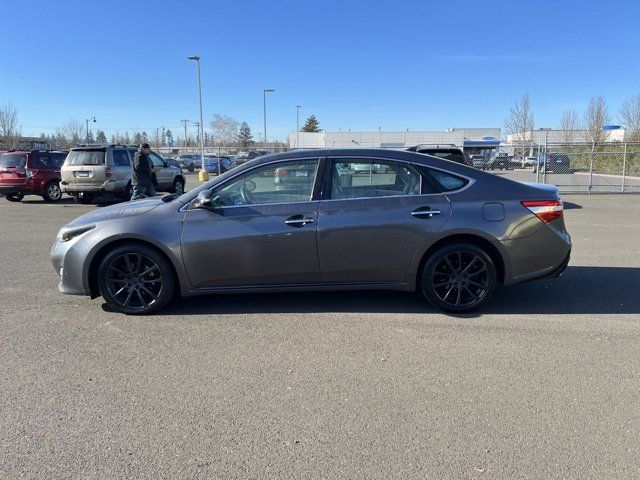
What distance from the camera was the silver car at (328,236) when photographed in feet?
15.0

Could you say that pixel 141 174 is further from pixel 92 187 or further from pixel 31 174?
pixel 31 174

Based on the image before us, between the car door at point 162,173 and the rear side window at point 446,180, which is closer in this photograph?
the rear side window at point 446,180

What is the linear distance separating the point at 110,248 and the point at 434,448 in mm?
3519

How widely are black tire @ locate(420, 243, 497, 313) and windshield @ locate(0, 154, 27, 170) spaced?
1569 centimetres

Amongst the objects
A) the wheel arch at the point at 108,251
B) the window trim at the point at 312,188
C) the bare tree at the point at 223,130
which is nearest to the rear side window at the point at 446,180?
the window trim at the point at 312,188

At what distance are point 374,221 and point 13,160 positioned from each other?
51.2 feet

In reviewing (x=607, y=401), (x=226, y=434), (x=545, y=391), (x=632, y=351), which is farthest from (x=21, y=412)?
(x=632, y=351)

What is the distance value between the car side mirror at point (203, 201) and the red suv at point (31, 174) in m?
13.7

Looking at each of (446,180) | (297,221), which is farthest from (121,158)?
(446,180)

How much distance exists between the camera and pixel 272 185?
4.73 metres

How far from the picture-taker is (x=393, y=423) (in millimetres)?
2928

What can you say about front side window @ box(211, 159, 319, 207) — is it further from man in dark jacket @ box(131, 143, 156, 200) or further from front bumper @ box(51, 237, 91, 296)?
man in dark jacket @ box(131, 143, 156, 200)

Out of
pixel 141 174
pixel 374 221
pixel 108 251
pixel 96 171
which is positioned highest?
pixel 96 171

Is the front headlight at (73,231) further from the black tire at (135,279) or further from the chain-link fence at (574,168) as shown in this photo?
the chain-link fence at (574,168)
